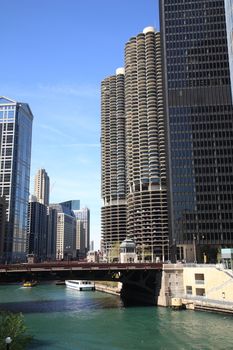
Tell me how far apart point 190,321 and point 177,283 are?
25.8 meters

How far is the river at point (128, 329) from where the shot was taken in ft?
191

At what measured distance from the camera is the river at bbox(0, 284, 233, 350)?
5819 centimetres

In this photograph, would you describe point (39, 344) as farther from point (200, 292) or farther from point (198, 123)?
point (198, 123)

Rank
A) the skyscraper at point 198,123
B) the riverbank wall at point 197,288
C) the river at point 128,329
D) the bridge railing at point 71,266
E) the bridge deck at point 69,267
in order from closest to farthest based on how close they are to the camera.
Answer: the river at point 128,329 < the riverbank wall at point 197,288 < the bridge deck at point 69,267 < the bridge railing at point 71,266 < the skyscraper at point 198,123


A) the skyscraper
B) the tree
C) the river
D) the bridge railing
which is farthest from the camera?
the skyscraper

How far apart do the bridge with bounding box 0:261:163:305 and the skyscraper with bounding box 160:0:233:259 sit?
200ft

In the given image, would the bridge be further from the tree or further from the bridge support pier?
the tree

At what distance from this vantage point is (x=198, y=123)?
183m

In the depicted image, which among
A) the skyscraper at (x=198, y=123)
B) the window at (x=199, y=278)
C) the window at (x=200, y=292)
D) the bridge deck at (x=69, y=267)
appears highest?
the skyscraper at (x=198, y=123)

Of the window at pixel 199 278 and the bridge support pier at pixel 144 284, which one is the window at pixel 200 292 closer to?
the window at pixel 199 278

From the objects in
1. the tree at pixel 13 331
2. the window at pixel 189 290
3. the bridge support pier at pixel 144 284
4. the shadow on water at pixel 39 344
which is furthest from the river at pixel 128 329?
the tree at pixel 13 331

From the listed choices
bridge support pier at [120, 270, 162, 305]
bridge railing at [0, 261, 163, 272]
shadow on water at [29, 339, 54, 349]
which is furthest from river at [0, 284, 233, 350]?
bridge support pier at [120, 270, 162, 305]

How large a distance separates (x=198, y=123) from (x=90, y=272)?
102 metres

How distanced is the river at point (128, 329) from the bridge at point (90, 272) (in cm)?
930
